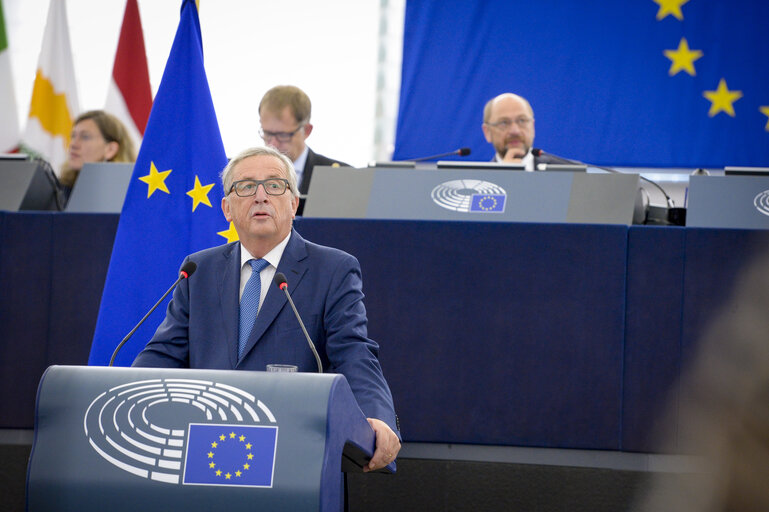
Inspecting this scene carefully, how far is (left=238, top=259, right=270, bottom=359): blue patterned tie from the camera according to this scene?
255cm

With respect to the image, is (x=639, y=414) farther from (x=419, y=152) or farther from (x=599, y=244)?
(x=419, y=152)

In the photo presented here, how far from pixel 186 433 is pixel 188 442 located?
2cm

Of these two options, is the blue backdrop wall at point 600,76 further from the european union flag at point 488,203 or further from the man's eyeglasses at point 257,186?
the man's eyeglasses at point 257,186

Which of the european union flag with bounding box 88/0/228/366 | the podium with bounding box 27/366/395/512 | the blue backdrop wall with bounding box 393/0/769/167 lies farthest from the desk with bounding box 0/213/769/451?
the blue backdrop wall with bounding box 393/0/769/167

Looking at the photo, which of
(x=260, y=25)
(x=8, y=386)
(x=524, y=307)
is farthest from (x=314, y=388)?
(x=260, y=25)

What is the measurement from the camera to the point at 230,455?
1.83 meters

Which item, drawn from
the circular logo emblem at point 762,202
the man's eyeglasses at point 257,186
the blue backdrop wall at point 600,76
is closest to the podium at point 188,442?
the man's eyeglasses at point 257,186

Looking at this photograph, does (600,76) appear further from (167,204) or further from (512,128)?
(167,204)

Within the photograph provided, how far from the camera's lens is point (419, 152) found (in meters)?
6.18

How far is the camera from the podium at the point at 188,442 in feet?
5.96

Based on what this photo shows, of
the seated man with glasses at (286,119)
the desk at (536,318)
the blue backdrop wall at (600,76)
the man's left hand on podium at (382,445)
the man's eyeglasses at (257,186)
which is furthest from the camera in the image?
the blue backdrop wall at (600,76)

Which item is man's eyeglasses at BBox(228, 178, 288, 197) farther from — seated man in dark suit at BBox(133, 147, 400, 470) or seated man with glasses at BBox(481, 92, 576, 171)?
seated man with glasses at BBox(481, 92, 576, 171)

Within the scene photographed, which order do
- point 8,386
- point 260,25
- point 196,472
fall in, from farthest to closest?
point 260,25 → point 8,386 → point 196,472

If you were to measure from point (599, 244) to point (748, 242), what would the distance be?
1.90 ft
